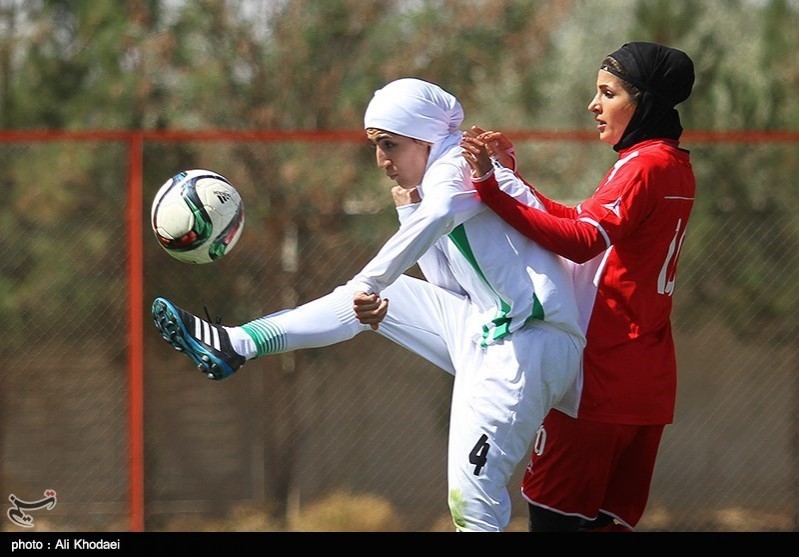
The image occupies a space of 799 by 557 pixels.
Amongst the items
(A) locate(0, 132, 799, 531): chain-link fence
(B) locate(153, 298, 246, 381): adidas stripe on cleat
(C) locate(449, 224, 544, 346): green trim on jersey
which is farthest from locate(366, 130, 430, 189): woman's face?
(A) locate(0, 132, 799, 531): chain-link fence

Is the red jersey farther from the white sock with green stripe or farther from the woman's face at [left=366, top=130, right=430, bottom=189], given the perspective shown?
the white sock with green stripe

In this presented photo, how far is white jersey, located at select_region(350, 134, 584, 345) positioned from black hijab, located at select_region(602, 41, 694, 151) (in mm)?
406

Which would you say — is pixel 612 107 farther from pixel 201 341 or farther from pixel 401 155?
pixel 201 341

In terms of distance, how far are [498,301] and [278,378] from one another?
3319 millimetres

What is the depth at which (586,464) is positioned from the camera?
3928mm

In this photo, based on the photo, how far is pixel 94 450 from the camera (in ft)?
22.3

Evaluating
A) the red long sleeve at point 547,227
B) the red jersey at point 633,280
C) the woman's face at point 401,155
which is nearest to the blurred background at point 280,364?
the woman's face at point 401,155

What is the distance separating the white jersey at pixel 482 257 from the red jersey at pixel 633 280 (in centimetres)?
8

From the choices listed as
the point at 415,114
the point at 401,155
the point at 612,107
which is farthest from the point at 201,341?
the point at 612,107

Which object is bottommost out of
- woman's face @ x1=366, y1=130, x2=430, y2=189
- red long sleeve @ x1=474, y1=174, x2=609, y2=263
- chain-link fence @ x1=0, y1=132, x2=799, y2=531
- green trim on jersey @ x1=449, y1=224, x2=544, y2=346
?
chain-link fence @ x1=0, y1=132, x2=799, y2=531

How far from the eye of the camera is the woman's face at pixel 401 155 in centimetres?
388

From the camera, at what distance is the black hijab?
12.5 feet

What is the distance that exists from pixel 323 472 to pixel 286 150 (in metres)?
1.85

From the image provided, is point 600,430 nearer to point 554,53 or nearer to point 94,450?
point 94,450
